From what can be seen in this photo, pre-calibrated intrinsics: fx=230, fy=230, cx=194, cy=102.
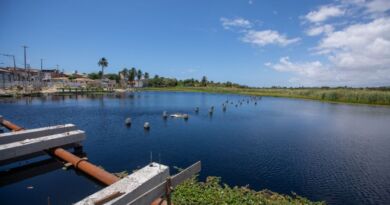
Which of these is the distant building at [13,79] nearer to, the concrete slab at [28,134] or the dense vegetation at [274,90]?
the dense vegetation at [274,90]

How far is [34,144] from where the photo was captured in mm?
13648

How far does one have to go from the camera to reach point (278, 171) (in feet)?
51.5

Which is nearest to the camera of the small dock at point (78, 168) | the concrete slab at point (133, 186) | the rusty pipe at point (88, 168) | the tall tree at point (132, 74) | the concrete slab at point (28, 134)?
the small dock at point (78, 168)

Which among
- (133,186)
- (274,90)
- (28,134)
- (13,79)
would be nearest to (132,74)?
(13,79)

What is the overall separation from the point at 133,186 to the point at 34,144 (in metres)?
8.91

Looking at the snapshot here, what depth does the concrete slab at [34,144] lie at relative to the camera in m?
12.6

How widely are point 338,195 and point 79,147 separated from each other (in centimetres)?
1692

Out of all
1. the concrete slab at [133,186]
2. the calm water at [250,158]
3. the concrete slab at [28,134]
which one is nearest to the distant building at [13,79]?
the calm water at [250,158]

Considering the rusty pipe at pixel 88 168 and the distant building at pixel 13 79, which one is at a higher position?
the distant building at pixel 13 79

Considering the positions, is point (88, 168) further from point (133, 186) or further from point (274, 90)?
point (274, 90)

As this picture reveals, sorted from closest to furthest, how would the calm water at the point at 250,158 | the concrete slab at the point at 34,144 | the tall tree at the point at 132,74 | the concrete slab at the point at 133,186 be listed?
the concrete slab at the point at 133,186 < the calm water at the point at 250,158 < the concrete slab at the point at 34,144 < the tall tree at the point at 132,74

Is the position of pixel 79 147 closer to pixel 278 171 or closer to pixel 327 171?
pixel 278 171

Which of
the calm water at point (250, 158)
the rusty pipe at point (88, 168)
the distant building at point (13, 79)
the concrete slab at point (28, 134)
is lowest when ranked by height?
the calm water at point (250, 158)

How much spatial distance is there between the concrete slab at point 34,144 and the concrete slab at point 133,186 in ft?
26.0
